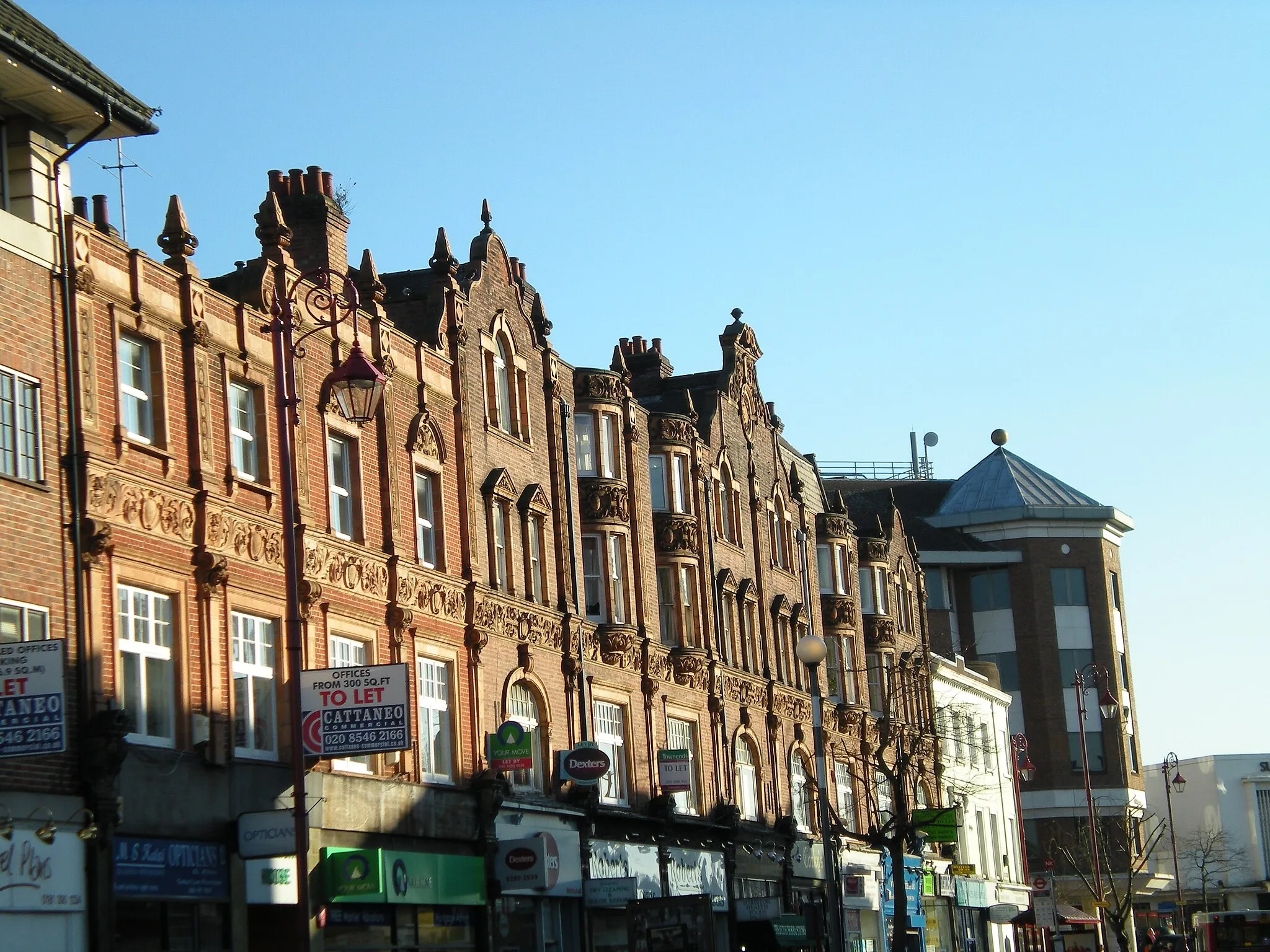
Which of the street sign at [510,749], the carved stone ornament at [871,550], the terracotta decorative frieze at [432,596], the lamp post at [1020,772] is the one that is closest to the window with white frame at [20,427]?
the terracotta decorative frieze at [432,596]

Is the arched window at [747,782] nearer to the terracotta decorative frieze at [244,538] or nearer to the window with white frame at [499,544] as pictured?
the window with white frame at [499,544]

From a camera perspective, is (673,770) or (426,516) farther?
(673,770)

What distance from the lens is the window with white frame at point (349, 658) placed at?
29375 mm

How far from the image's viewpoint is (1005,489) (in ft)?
306

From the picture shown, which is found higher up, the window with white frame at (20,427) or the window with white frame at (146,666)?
the window with white frame at (20,427)

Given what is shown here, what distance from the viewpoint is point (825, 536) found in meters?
57.9

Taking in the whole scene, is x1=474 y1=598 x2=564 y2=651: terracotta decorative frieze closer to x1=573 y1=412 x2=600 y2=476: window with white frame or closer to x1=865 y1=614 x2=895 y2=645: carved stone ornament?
x1=573 y1=412 x2=600 y2=476: window with white frame

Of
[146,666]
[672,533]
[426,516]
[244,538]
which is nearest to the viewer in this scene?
[146,666]

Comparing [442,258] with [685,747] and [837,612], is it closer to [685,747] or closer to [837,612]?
[685,747]

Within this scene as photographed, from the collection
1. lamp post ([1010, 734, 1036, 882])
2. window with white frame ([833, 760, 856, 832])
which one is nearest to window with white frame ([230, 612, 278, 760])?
window with white frame ([833, 760, 856, 832])

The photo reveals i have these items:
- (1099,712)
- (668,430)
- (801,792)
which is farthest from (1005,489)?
(668,430)

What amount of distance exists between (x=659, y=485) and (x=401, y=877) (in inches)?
679

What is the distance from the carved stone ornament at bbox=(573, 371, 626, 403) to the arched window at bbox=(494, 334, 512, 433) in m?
3.55

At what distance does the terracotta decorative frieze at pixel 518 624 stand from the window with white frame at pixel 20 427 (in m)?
12.3
